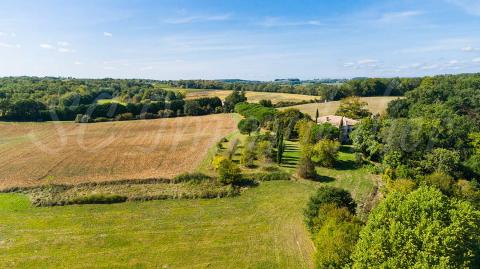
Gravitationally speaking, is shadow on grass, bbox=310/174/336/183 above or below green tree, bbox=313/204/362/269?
below

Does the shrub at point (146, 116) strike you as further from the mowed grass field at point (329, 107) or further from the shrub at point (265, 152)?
the shrub at point (265, 152)

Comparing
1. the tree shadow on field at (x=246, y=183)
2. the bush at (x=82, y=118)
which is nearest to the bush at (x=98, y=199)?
the tree shadow on field at (x=246, y=183)

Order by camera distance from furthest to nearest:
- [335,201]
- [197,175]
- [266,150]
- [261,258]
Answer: [266,150] → [197,175] → [335,201] → [261,258]

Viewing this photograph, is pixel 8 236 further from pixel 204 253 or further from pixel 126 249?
pixel 204 253

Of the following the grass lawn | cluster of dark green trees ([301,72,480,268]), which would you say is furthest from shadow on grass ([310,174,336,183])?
cluster of dark green trees ([301,72,480,268])

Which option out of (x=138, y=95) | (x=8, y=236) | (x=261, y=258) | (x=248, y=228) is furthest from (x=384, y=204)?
(x=138, y=95)

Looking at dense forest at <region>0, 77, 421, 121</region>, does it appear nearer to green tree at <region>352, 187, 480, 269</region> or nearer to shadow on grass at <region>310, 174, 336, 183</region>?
shadow on grass at <region>310, 174, 336, 183</region>
